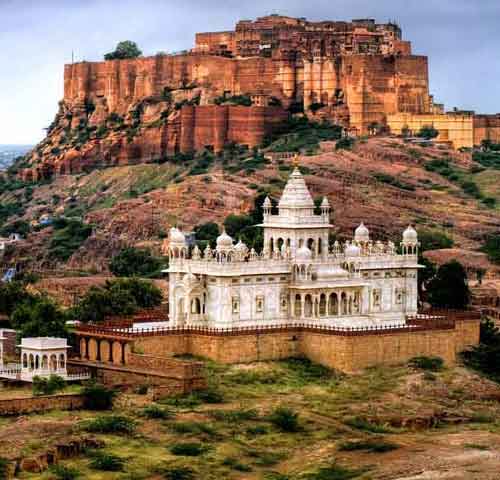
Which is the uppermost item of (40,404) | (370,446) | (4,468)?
(40,404)

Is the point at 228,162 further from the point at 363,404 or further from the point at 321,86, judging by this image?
the point at 363,404

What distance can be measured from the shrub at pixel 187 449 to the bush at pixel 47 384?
6.95 meters

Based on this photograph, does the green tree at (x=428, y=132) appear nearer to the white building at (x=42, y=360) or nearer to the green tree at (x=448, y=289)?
the green tree at (x=448, y=289)

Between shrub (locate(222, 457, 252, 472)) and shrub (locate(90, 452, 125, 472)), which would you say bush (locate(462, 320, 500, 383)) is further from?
shrub (locate(90, 452, 125, 472))

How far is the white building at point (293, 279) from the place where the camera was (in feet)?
275

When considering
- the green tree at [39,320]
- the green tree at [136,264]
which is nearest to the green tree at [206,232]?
the green tree at [136,264]

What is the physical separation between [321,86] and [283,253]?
60036 millimetres

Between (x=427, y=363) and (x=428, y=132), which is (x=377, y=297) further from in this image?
(x=428, y=132)

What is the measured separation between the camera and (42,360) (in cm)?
8050

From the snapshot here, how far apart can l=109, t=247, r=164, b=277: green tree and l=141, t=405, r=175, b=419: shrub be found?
37355mm

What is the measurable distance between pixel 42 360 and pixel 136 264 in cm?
3690

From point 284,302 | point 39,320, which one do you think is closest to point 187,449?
point 284,302

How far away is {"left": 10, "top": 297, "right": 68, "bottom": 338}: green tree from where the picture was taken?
85.4m

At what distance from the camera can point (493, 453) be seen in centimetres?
7375
